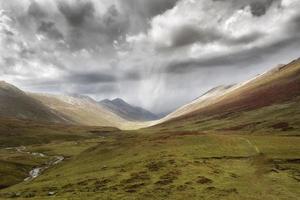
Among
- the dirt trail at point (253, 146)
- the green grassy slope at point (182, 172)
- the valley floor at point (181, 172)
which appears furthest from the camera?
the dirt trail at point (253, 146)

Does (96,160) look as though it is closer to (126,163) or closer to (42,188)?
(126,163)

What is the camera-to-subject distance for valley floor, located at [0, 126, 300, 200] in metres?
62.8

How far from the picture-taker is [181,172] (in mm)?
74500

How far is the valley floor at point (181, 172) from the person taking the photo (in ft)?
206

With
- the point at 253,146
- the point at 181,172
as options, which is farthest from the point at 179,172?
the point at 253,146

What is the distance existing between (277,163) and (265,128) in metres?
105

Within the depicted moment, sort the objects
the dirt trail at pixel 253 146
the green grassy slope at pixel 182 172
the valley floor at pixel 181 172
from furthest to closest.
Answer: the dirt trail at pixel 253 146, the valley floor at pixel 181 172, the green grassy slope at pixel 182 172

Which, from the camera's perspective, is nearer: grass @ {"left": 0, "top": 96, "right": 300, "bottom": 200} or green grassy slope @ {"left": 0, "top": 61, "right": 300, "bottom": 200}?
green grassy slope @ {"left": 0, "top": 61, "right": 300, "bottom": 200}

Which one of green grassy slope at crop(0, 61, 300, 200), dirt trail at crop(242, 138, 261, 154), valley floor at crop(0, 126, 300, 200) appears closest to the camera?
green grassy slope at crop(0, 61, 300, 200)

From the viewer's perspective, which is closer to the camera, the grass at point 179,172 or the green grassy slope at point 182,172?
the green grassy slope at point 182,172

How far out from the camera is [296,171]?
7275 cm

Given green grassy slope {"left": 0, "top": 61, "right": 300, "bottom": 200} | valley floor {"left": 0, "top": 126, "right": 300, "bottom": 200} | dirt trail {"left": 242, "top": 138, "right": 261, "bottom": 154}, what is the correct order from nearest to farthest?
green grassy slope {"left": 0, "top": 61, "right": 300, "bottom": 200}, valley floor {"left": 0, "top": 126, "right": 300, "bottom": 200}, dirt trail {"left": 242, "top": 138, "right": 261, "bottom": 154}

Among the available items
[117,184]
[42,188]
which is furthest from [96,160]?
[117,184]

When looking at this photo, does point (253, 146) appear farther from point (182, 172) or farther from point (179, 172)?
point (179, 172)
